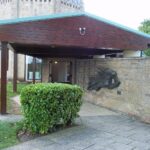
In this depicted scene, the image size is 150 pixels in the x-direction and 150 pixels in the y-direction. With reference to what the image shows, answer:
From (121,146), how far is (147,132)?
169 cm

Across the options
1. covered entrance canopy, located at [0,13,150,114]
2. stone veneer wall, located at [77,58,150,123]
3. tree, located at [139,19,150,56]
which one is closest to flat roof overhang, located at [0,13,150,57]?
covered entrance canopy, located at [0,13,150,114]

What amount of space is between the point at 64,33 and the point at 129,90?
3200 millimetres

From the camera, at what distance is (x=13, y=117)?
31.3 ft

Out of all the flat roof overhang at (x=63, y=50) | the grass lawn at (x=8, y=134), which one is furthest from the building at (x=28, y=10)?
the grass lawn at (x=8, y=134)

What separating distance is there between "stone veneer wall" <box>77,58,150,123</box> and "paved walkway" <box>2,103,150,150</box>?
706mm

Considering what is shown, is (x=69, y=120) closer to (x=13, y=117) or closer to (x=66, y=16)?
(x=13, y=117)

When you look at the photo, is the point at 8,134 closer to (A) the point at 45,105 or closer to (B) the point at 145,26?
(A) the point at 45,105

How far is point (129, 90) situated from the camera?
10.5m

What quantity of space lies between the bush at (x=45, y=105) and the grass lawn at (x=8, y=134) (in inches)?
17.0

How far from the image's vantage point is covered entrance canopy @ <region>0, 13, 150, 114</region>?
10156 millimetres

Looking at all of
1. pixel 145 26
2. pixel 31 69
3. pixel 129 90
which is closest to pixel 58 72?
pixel 31 69

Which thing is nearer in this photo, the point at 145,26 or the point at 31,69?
the point at 31,69

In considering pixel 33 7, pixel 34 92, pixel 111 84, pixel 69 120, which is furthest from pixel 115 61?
pixel 33 7

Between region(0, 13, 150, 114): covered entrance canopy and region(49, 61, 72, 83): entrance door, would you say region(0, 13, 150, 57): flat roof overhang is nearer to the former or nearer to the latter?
region(0, 13, 150, 114): covered entrance canopy
